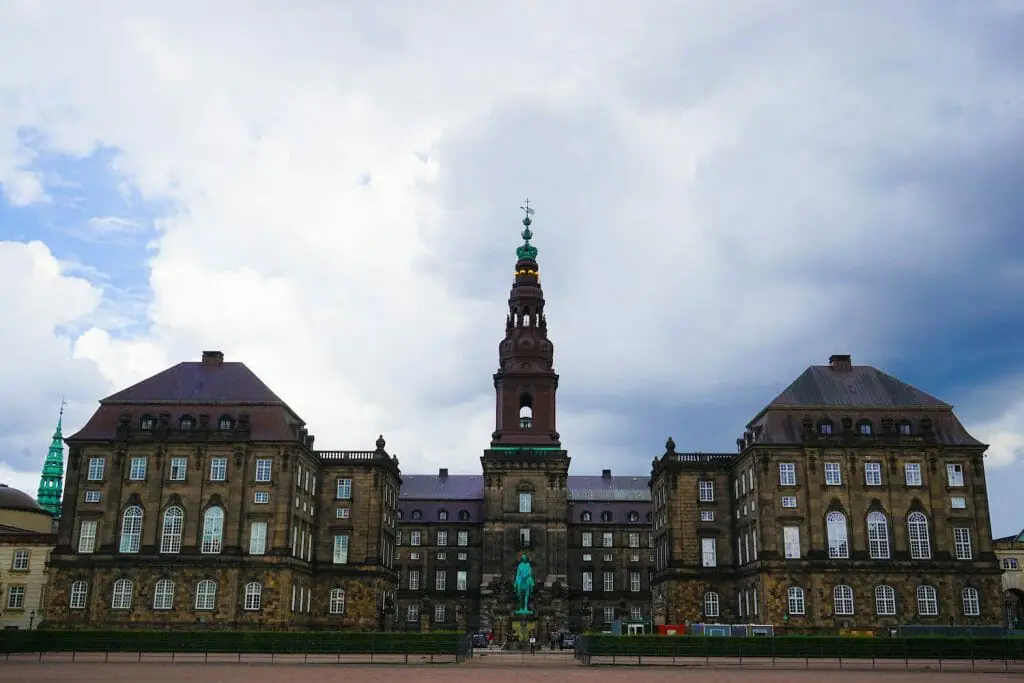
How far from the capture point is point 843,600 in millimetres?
76812

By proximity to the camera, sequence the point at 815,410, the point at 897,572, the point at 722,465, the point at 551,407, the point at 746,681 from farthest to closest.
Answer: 1. the point at 551,407
2. the point at 722,465
3. the point at 815,410
4. the point at 897,572
5. the point at 746,681

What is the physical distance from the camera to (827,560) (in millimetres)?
77312

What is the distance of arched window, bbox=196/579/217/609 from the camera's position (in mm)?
77938

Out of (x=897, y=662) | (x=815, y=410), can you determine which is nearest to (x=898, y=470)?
(x=815, y=410)

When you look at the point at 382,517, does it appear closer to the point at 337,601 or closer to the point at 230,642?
the point at 337,601

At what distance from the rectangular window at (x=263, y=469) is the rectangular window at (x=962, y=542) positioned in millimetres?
55447

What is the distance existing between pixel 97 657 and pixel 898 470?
5998 centimetres

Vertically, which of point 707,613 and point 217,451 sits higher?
point 217,451

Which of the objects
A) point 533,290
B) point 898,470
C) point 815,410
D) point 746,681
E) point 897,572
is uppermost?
point 533,290

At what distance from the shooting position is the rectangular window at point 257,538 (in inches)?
3142

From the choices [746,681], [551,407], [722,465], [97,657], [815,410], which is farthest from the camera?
[551,407]

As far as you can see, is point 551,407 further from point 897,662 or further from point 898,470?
point 897,662

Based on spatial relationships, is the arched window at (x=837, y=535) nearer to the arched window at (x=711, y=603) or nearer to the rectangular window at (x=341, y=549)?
the arched window at (x=711, y=603)

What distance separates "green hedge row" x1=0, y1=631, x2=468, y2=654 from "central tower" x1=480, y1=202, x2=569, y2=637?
172ft
